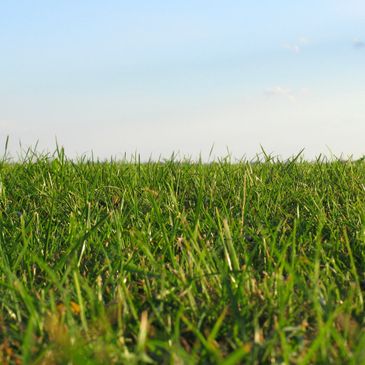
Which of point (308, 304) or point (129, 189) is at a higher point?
point (129, 189)

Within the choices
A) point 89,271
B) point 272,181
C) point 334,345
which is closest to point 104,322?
point 334,345

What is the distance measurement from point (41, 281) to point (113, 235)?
0.50m

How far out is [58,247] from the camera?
3.04 metres

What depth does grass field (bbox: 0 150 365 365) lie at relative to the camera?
66.4 inches

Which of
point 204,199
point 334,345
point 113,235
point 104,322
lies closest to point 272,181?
point 204,199

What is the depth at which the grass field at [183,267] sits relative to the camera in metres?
1.69

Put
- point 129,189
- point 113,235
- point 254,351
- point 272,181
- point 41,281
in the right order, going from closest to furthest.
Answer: point 254,351, point 41,281, point 113,235, point 129,189, point 272,181

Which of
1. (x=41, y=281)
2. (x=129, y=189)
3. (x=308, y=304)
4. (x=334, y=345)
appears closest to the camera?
(x=334, y=345)

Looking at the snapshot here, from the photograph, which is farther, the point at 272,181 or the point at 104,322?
the point at 272,181

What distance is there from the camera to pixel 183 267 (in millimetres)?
2557

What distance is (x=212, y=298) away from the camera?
6.88 feet

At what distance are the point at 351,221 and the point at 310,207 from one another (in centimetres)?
27

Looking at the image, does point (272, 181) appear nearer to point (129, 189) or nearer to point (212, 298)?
point (129, 189)

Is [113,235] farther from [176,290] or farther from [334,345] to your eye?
[334,345]
